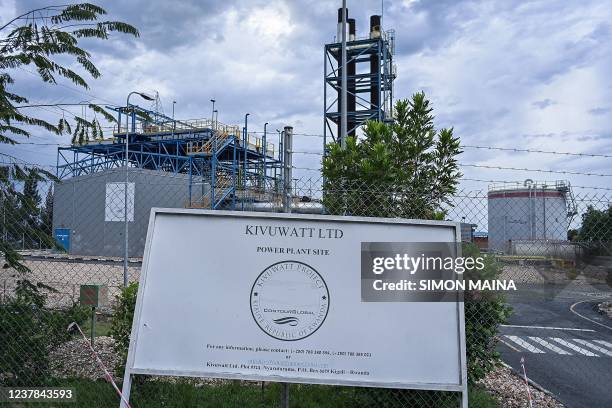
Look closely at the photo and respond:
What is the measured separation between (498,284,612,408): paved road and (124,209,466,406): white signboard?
3954mm

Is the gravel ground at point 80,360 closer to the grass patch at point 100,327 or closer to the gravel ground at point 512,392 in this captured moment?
the grass patch at point 100,327

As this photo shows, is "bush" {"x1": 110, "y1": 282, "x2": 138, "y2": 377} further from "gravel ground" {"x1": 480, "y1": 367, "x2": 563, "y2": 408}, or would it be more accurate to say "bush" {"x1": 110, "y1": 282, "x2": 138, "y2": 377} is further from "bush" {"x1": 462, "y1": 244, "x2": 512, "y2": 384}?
"gravel ground" {"x1": 480, "y1": 367, "x2": 563, "y2": 408}

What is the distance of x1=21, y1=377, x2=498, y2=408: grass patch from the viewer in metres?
4.69

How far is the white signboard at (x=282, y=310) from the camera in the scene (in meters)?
3.89

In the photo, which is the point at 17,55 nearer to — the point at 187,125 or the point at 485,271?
the point at 485,271

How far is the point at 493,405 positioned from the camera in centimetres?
553

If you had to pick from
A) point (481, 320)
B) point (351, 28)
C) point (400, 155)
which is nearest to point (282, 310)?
point (481, 320)

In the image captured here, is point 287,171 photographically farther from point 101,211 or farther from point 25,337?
point 101,211

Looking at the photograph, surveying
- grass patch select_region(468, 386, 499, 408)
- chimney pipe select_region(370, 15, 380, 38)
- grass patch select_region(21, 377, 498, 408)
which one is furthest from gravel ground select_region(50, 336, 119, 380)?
chimney pipe select_region(370, 15, 380, 38)

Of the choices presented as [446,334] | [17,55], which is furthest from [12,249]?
[446,334]

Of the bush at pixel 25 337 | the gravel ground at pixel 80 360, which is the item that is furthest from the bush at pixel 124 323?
the gravel ground at pixel 80 360

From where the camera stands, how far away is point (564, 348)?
36.0 feet
